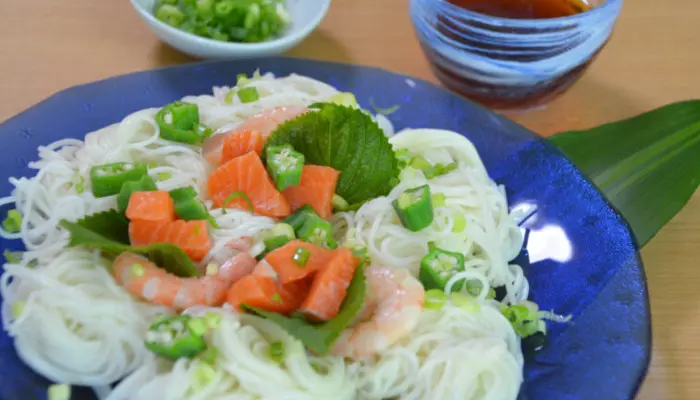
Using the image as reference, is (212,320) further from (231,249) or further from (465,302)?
(465,302)

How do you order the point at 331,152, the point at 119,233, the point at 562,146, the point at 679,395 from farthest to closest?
the point at 562,146 < the point at 331,152 < the point at 679,395 < the point at 119,233

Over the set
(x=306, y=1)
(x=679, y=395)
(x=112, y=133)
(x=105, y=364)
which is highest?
(x=306, y=1)

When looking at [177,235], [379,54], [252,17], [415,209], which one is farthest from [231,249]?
[379,54]

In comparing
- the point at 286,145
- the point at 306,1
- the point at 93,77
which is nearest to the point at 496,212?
the point at 286,145

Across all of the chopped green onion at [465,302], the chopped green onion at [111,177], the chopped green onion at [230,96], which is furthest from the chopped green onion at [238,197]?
the chopped green onion at [465,302]

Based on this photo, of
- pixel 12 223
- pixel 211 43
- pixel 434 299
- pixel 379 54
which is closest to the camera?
pixel 434 299

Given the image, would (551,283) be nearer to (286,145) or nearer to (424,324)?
(424,324)

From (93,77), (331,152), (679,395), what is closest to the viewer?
(679,395)
